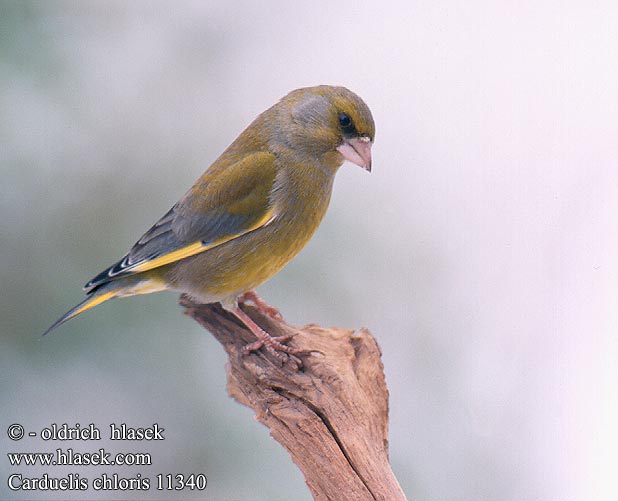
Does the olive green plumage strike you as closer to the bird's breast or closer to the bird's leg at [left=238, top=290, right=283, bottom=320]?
the bird's breast

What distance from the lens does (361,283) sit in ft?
12.5

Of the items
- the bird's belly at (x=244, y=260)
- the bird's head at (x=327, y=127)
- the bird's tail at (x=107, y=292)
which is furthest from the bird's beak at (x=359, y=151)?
the bird's tail at (x=107, y=292)

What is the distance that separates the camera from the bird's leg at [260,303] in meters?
3.52

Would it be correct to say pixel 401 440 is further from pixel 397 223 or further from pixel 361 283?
pixel 397 223

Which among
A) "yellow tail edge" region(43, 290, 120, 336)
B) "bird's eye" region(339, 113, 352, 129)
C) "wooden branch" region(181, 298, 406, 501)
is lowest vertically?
"wooden branch" region(181, 298, 406, 501)

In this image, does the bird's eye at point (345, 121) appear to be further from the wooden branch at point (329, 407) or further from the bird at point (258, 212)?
the wooden branch at point (329, 407)

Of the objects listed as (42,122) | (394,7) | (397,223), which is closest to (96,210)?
(42,122)

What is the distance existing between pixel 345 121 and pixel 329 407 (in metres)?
1.04

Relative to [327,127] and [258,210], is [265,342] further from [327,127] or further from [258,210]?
[327,127]

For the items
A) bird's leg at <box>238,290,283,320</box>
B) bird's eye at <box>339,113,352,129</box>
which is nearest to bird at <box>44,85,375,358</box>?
bird's eye at <box>339,113,352,129</box>

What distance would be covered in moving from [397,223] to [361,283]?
1.01ft

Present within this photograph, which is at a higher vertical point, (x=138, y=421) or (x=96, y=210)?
(x=96, y=210)

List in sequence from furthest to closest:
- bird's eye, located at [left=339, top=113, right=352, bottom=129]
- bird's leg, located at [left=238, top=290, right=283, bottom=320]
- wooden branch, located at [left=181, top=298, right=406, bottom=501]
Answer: bird's leg, located at [left=238, top=290, right=283, bottom=320], bird's eye, located at [left=339, top=113, right=352, bottom=129], wooden branch, located at [left=181, top=298, right=406, bottom=501]

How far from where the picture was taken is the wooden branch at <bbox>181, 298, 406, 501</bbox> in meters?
3.00
